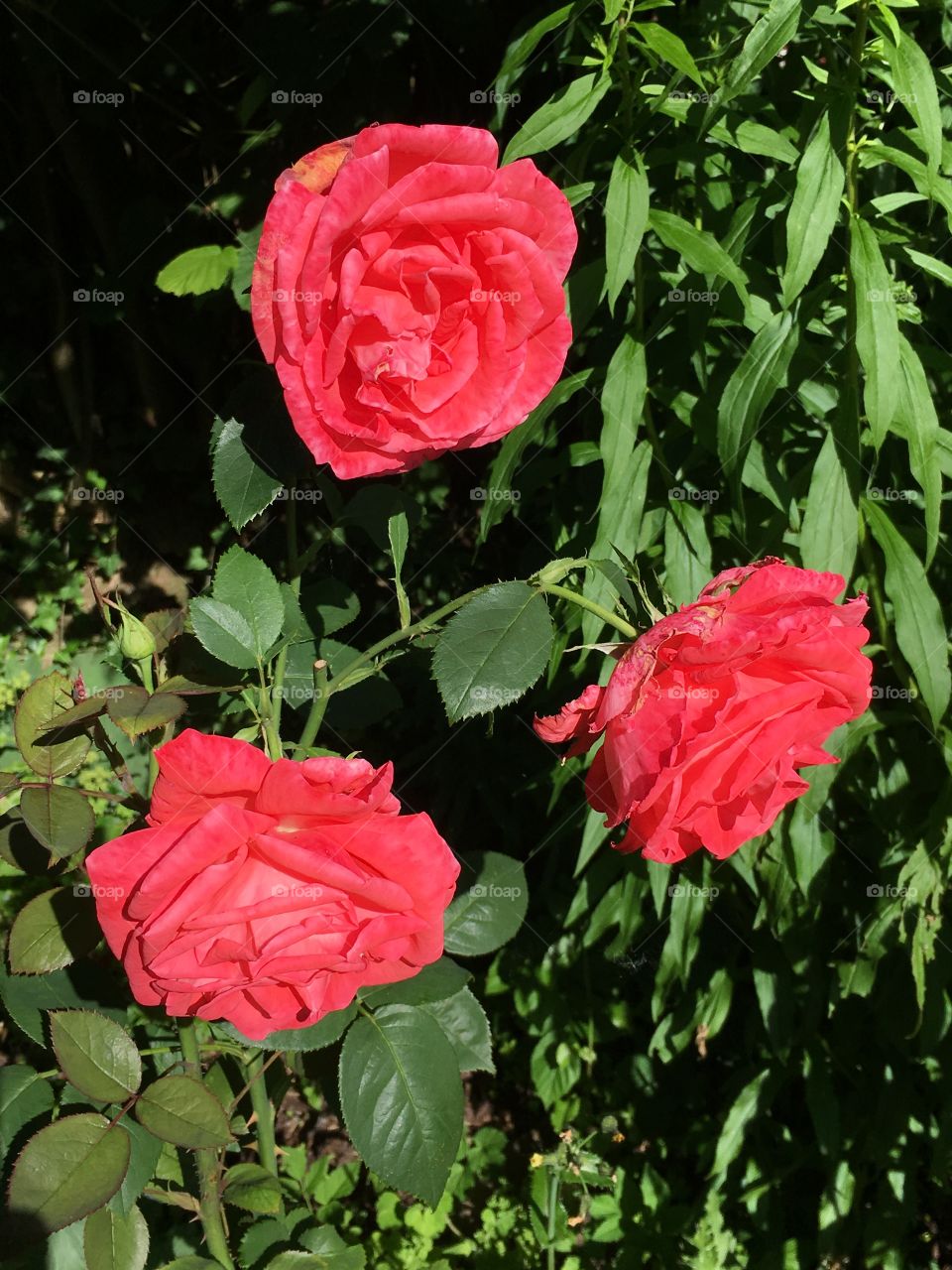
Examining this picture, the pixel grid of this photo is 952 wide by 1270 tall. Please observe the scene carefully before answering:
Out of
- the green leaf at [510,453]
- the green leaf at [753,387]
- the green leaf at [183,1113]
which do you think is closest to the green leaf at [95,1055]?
the green leaf at [183,1113]

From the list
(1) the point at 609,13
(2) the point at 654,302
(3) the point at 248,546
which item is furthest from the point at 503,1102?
(1) the point at 609,13

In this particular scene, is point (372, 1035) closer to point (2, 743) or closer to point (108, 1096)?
point (108, 1096)

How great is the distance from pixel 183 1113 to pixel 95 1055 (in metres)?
0.07

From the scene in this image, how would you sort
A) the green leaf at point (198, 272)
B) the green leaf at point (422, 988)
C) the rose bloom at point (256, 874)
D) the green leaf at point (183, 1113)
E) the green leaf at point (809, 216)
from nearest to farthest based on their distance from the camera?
1. the rose bloom at point (256, 874)
2. the green leaf at point (183, 1113)
3. the green leaf at point (422, 988)
4. the green leaf at point (809, 216)
5. the green leaf at point (198, 272)

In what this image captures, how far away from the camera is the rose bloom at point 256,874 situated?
577 millimetres

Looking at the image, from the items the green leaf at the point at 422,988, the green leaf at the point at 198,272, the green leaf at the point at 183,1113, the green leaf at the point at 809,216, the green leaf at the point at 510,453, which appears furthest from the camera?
the green leaf at the point at 198,272

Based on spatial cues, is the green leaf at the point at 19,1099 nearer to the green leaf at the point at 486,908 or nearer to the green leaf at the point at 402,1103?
the green leaf at the point at 402,1103

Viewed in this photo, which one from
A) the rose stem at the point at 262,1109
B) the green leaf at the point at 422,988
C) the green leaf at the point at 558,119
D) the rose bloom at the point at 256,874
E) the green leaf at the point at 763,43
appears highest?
the green leaf at the point at 763,43

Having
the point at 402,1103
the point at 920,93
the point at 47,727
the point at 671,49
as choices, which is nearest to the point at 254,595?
the point at 47,727

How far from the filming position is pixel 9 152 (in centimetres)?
196

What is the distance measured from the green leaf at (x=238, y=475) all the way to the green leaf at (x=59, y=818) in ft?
0.71

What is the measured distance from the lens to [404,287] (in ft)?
2.07

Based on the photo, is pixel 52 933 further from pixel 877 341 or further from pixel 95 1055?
pixel 877 341

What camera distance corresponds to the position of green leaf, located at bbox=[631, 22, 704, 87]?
35.5 inches
